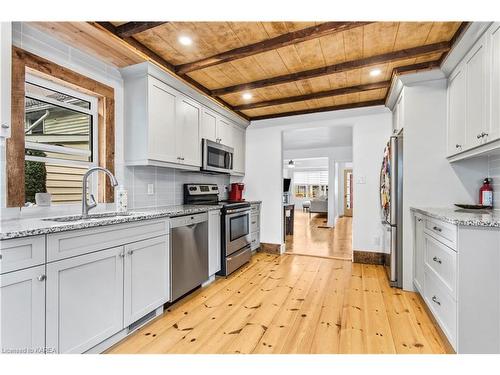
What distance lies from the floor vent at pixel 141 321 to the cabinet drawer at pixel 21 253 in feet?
3.07

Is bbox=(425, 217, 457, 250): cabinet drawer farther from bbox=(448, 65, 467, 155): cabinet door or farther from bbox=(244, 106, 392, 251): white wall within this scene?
bbox=(244, 106, 392, 251): white wall

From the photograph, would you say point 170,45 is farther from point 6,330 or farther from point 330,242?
point 330,242

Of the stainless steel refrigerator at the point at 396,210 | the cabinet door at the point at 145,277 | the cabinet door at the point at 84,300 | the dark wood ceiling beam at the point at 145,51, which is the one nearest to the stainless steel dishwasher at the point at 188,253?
the cabinet door at the point at 145,277

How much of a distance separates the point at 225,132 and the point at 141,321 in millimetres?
2691

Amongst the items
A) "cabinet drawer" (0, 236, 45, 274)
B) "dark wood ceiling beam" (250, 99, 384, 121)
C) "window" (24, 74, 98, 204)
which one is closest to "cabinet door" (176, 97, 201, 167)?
"window" (24, 74, 98, 204)

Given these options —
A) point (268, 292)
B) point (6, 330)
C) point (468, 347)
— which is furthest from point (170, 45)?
point (468, 347)

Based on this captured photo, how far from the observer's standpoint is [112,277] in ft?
5.51

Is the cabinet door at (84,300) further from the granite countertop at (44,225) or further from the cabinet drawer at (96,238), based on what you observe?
the granite countertop at (44,225)

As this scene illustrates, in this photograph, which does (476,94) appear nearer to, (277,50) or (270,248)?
→ (277,50)

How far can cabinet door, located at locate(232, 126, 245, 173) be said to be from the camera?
4.11 metres

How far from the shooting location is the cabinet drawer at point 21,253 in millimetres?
1148

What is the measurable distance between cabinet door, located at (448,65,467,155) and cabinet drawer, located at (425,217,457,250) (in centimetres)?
73

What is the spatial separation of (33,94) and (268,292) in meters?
2.73

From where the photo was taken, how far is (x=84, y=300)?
150 cm
